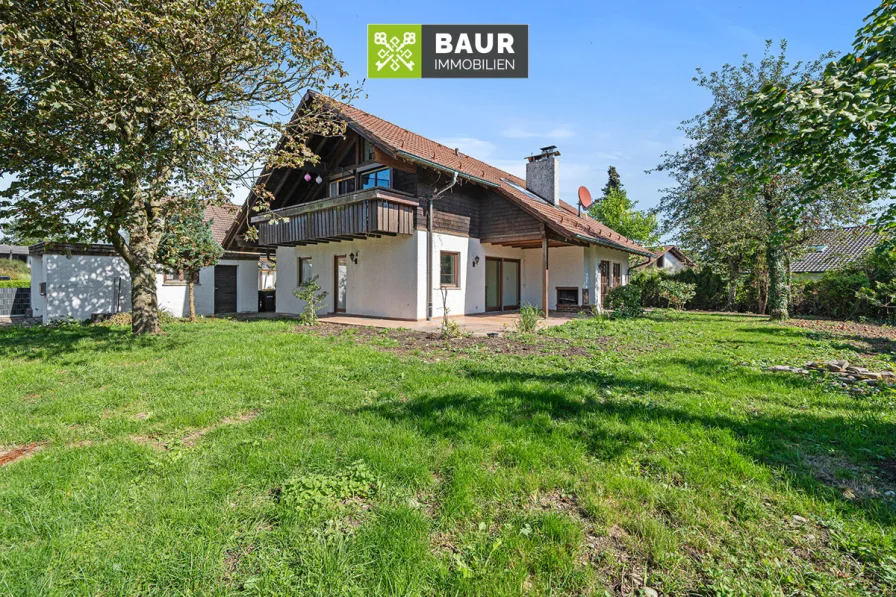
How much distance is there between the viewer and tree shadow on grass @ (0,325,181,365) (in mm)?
6898

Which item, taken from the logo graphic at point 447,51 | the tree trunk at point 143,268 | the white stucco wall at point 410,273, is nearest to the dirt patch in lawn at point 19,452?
the tree trunk at point 143,268

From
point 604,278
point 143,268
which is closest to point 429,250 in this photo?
point 143,268

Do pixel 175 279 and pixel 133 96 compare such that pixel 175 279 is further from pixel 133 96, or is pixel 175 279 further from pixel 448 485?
pixel 448 485

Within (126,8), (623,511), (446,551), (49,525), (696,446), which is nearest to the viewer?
(446,551)

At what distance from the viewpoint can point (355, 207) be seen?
38.1 ft

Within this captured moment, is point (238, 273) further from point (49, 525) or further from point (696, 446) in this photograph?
point (696, 446)

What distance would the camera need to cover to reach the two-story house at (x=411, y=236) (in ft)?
38.9

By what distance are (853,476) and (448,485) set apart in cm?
275

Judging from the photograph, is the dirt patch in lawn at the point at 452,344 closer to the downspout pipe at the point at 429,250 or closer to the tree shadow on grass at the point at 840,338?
the downspout pipe at the point at 429,250

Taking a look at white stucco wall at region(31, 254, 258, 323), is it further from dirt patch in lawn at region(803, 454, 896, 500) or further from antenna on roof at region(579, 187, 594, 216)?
dirt patch in lawn at region(803, 454, 896, 500)

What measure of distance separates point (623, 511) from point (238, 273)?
17730mm

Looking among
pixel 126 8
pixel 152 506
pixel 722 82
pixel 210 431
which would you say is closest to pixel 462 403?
pixel 210 431

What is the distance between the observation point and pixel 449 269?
13.5 metres

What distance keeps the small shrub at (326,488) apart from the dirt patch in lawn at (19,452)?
7.75 ft
